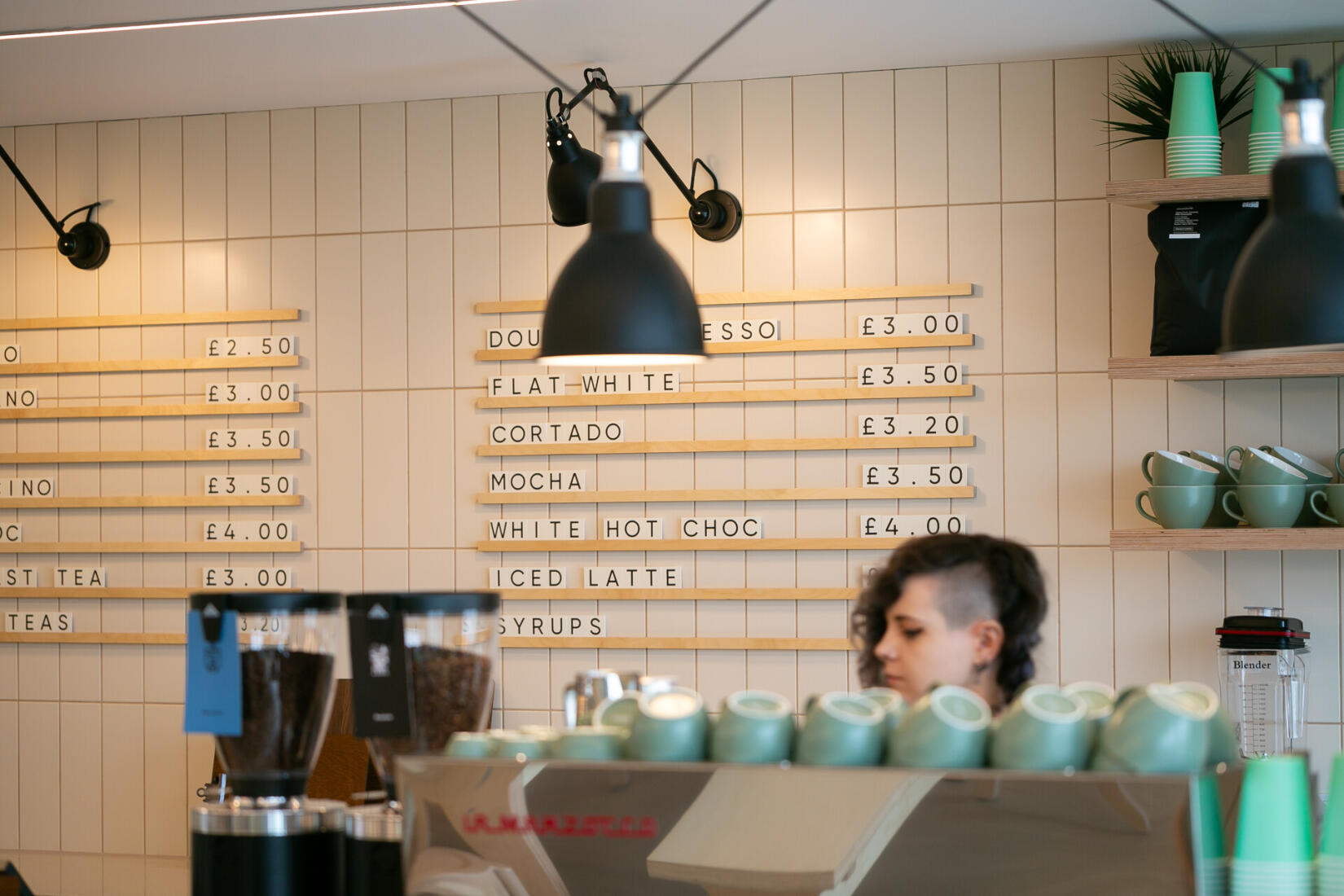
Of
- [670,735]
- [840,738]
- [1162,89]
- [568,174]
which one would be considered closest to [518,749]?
[670,735]

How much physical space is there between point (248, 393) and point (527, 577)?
0.90 m

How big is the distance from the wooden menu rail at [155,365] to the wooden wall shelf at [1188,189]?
82.6 inches

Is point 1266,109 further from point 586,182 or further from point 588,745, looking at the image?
point 588,745

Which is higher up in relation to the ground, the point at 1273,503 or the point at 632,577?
the point at 1273,503

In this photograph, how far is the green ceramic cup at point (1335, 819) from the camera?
1.26 metres

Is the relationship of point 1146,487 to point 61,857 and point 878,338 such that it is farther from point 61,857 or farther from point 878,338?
point 61,857

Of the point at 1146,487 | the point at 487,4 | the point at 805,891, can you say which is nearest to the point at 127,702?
the point at 487,4

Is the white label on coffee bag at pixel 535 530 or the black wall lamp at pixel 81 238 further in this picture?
the black wall lamp at pixel 81 238

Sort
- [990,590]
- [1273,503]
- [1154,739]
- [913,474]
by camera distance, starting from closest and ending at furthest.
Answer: [1154,739]
[990,590]
[1273,503]
[913,474]

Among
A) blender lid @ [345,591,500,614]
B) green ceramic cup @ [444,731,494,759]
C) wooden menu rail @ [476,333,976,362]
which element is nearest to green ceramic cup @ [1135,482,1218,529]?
wooden menu rail @ [476,333,976,362]

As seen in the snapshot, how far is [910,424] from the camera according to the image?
3371 mm

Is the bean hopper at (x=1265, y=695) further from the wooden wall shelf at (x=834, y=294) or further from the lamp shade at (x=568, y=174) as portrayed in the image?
the lamp shade at (x=568, y=174)

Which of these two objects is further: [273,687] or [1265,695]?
[1265,695]

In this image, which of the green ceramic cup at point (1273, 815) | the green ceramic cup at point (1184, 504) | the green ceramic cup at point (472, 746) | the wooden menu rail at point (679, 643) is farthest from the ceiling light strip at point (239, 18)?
the green ceramic cup at point (1273, 815)
